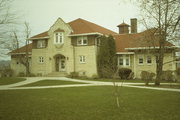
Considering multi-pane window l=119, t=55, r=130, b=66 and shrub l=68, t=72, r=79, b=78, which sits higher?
multi-pane window l=119, t=55, r=130, b=66

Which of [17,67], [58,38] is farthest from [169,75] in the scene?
[17,67]

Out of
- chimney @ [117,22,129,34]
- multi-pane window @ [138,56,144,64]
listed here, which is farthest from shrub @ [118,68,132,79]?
chimney @ [117,22,129,34]

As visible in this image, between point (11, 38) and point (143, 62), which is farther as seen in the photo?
point (143, 62)

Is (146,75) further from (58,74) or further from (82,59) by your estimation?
(58,74)

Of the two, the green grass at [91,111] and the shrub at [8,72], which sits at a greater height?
the shrub at [8,72]

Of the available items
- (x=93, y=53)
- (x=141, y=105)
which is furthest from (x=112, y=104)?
(x=93, y=53)

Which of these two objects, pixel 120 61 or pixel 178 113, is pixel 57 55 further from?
pixel 178 113

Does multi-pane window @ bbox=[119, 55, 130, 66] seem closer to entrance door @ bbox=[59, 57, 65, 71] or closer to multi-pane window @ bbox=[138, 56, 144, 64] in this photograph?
multi-pane window @ bbox=[138, 56, 144, 64]

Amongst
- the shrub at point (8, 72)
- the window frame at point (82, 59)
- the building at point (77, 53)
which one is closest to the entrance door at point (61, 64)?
the building at point (77, 53)

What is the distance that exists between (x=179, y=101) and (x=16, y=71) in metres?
33.1

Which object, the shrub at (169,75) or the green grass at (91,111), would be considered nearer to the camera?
the green grass at (91,111)

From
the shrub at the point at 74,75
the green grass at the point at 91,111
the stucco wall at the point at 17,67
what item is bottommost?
the green grass at the point at 91,111

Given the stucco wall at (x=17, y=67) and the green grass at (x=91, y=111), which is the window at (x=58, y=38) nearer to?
the stucco wall at (x=17, y=67)

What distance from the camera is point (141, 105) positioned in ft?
36.2
